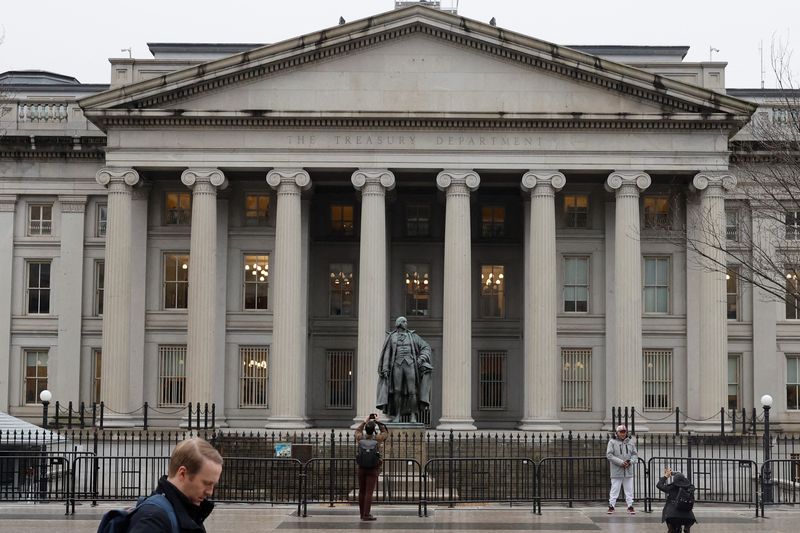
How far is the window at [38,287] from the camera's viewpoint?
50219 millimetres

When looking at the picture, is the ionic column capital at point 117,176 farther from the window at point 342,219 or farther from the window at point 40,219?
the window at point 342,219

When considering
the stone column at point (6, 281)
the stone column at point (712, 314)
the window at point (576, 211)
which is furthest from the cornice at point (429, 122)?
the stone column at point (6, 281)

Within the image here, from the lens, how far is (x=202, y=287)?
44438 millimetres

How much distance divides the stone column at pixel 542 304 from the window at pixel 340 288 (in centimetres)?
855

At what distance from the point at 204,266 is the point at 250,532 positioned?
2385 cm

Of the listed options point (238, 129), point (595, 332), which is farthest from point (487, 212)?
point (238, 129)

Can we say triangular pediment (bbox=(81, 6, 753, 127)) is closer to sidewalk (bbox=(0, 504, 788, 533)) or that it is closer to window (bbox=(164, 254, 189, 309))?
window (bbox=(164, 254, 189, 309))

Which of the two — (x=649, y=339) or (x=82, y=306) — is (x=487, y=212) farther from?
(x=82, y=306)

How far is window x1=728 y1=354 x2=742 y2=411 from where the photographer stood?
49403mm

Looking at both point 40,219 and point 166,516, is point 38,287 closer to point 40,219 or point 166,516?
point 40,219

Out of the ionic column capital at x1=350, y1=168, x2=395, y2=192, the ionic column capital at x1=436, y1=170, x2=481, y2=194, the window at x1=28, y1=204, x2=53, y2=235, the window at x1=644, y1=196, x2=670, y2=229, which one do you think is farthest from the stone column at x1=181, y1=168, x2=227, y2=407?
the window at x1=644, y1=196, x2=670, y2=229

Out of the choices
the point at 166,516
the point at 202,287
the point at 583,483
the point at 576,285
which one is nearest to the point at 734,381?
the point at 576,285

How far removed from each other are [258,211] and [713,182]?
17.7 metres

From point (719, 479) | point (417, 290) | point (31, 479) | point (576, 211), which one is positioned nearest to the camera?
point (31, 479)
